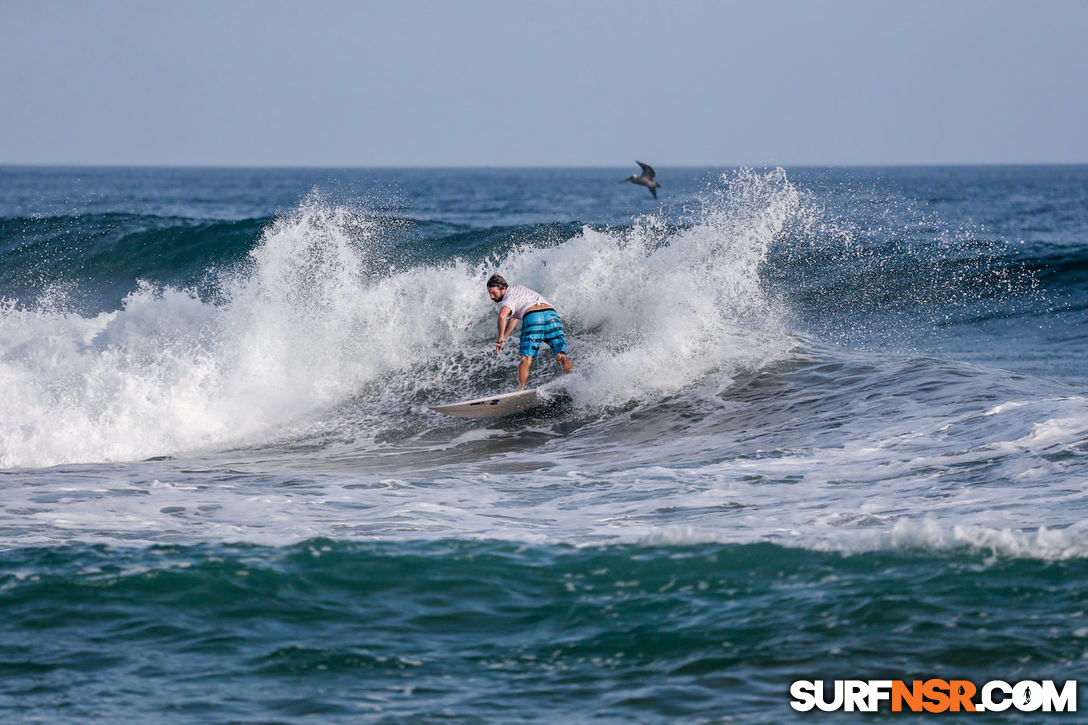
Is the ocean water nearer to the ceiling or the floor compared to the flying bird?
nearer to the floor

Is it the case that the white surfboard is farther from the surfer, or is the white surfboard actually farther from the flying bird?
the flying bird

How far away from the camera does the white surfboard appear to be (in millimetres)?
11508

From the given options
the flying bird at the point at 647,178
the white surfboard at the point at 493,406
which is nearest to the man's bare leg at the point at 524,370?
the white surfboard at the point at 493,406

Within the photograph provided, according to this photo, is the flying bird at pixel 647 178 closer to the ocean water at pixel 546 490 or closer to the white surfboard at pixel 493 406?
the ocean water at pixel 546 490

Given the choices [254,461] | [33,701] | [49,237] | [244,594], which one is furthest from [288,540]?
[49,237]

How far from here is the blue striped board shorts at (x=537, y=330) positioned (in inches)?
467

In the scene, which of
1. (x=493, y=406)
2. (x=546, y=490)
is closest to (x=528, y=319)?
(x=493, y=406)

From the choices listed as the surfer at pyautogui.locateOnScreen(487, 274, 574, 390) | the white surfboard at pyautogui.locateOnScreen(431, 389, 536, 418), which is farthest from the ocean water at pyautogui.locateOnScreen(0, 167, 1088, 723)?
the surfer at pyautogui.locateOnScreen(487, 274, 574, 390)

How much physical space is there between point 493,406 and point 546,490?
3.37m

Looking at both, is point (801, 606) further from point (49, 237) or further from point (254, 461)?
point (49, 237)

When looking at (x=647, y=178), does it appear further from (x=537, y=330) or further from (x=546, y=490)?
(x=546, y=490)

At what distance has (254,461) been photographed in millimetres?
10242

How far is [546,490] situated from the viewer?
326 inches

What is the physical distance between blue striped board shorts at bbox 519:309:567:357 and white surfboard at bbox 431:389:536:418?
1.72 feet
